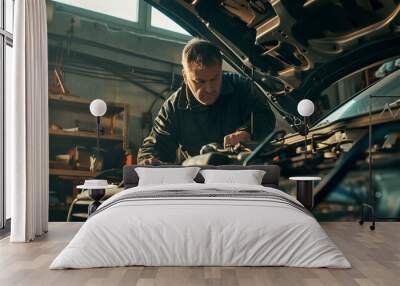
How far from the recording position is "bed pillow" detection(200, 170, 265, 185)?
19.8ft

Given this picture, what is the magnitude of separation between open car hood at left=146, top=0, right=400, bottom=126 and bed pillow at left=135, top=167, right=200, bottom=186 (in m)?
1.68

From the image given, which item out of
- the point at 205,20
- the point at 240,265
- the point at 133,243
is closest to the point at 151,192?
the point at 133,243

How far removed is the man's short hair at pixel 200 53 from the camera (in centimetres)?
681

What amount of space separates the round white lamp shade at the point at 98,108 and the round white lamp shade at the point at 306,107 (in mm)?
2659

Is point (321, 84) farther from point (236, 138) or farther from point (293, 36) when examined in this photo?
point (236, 138)

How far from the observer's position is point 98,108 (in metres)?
6.38

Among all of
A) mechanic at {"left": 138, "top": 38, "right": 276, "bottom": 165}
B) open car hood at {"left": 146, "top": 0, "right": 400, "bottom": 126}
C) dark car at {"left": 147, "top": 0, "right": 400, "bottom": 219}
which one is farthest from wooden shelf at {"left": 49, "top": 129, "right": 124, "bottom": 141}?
open car hood at {"left": 146, "top": 0, "right": 400, "bottom": 126}

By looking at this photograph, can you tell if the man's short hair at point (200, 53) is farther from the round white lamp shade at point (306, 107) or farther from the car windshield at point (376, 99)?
the car windshield at point (376, 99)

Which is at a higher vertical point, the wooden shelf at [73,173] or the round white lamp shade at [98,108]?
the round white lamp shade at [98,108]

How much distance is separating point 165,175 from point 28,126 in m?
1.77

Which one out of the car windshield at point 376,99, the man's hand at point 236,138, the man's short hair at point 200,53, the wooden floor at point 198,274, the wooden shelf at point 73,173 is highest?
the man's short hair at point 200,53

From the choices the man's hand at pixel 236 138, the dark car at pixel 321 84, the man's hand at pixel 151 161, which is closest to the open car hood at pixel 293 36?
the dark car at pixel 321 84

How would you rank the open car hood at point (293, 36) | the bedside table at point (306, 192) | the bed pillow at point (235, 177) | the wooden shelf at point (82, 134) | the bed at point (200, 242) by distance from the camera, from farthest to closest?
the wooden shelf at point (82, 134) → the open car hood at point (293, 36) → the bedside table at point (306, 192) → the bed pillow at point (235, 177) → the bed at point (200, 242)

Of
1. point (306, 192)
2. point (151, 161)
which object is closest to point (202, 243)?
point (306, 192)
